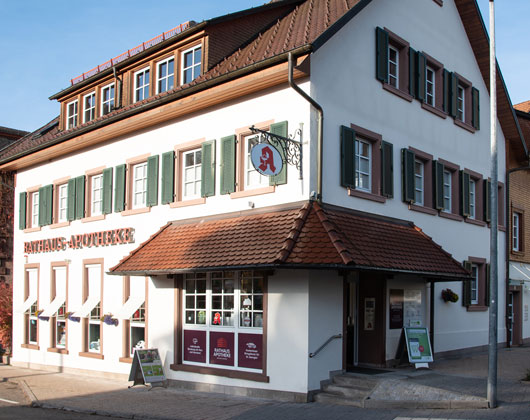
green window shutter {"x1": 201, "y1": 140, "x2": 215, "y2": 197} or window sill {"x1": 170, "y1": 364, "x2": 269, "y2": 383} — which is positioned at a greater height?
green window shutter {"x1": 201, "y1": 140, "x2": 215, "y2": 197}

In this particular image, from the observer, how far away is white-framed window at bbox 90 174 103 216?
19203 mm

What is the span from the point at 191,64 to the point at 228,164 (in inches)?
154

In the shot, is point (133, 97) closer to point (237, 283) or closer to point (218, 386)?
point (237, 283)

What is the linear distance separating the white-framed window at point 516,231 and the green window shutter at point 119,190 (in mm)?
12959

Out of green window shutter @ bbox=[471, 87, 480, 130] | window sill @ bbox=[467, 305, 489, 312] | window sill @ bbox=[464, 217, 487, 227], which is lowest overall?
window sill @ bbox=[467, 305, 489, 312]

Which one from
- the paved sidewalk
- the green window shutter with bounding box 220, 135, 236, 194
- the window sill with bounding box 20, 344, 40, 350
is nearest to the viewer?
the paved sidewalk

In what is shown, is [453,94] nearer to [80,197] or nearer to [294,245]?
[294,245]

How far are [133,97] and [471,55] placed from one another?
1009 centimetres

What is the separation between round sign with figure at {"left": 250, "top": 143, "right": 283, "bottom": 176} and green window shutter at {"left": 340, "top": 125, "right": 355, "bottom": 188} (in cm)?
154

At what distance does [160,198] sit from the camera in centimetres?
1677

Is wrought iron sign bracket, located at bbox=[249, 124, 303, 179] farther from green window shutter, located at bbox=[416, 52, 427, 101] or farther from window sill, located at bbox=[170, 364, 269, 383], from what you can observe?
green window shutter, located at bbox=[416, 52, 427, 101]

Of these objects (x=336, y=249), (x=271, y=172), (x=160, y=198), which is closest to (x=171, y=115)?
(x=160, y=198)

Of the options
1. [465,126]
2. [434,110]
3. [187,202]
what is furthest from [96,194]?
[465,126]

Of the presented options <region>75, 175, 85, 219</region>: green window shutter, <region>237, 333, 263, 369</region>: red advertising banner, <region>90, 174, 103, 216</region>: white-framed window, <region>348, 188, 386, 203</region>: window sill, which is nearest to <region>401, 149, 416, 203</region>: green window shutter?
<region>348, 188, 386, 203</region>: window sill
